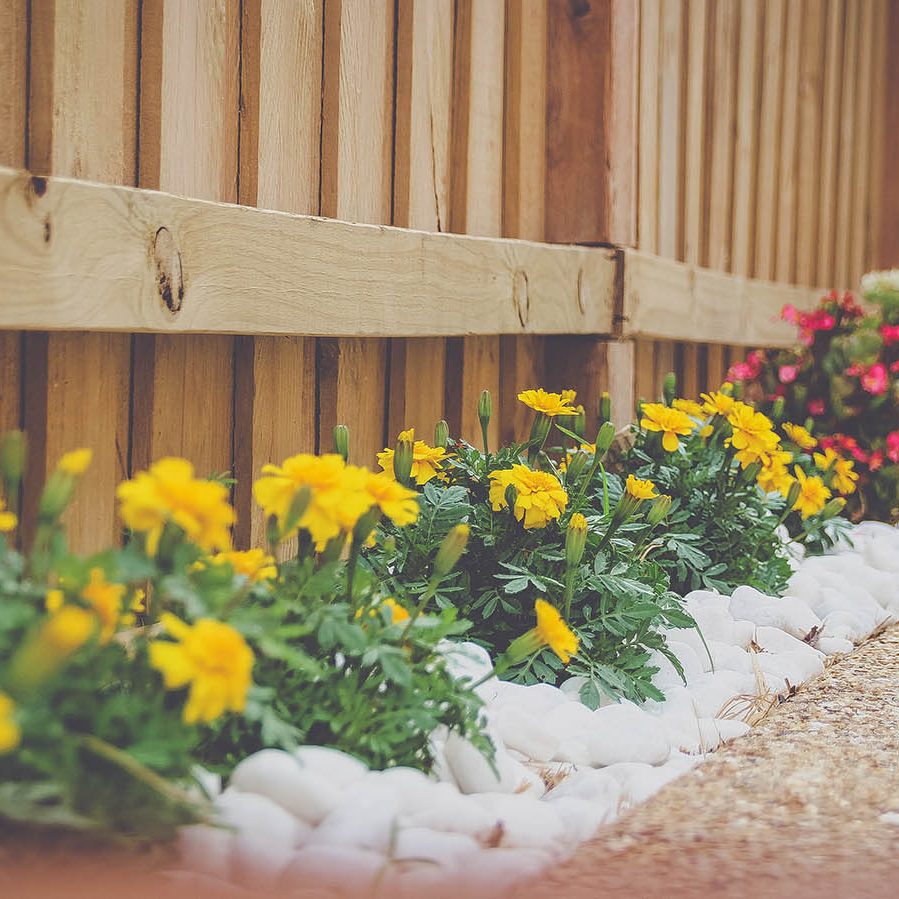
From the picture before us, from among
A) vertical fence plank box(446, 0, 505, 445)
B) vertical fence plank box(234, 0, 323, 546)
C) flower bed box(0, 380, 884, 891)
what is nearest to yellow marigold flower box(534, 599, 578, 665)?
flower bed box(0, 380, 884, 891)

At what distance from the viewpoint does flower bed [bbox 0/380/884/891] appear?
0.89 m

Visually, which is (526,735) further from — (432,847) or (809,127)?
(809,127)

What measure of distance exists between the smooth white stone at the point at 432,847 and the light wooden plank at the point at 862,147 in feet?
14.6

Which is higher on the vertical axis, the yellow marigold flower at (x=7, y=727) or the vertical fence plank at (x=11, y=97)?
the vertical fence plank at (x=11, y=97)

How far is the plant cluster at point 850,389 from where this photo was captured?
122 inches

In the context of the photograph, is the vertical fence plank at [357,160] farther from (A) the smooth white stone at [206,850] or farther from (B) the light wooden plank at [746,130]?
(B) the light wooden plank at [746,130]

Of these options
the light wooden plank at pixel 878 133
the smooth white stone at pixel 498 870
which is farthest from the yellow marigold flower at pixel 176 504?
the light wooden plank at pixel 878 133

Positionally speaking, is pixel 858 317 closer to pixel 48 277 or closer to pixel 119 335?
pixel 119 335

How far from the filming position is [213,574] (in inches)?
38.9

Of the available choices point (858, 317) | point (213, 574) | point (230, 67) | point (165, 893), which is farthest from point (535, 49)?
point (165, 893)

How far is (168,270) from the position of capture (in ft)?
5.08

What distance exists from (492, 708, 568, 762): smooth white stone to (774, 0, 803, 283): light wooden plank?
305 centimetres

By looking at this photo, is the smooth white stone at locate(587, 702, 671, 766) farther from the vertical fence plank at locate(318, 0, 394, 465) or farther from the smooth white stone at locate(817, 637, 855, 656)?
the vertical fence plank at locate(318, 0, 394, 465)

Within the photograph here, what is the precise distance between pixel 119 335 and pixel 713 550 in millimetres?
1191
